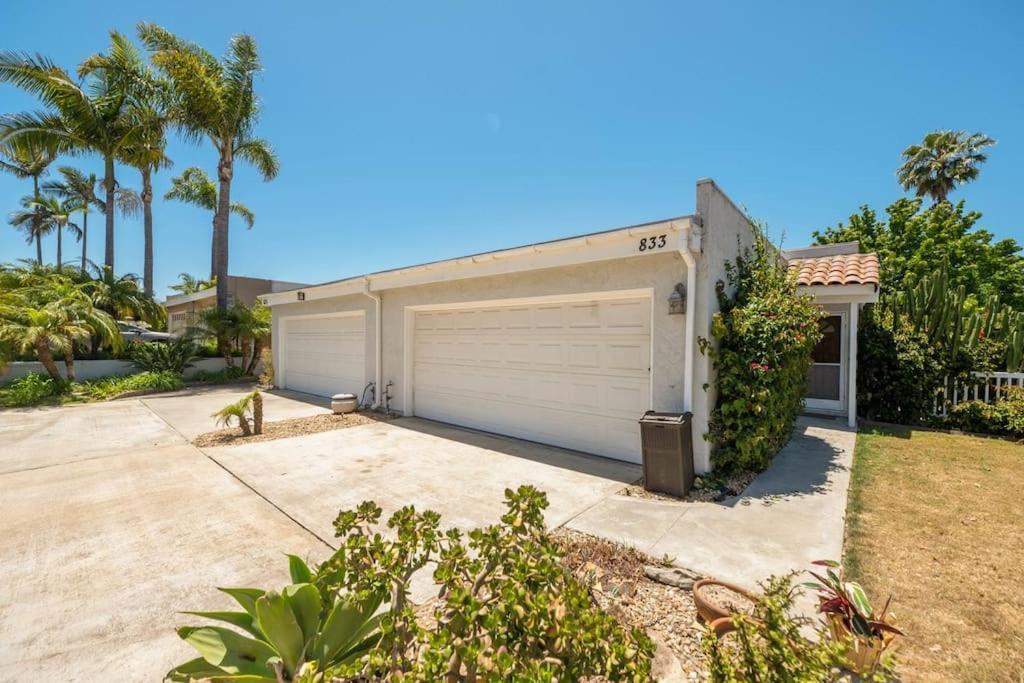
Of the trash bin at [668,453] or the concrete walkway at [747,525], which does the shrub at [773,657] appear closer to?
the concrete walkway at [747,525]

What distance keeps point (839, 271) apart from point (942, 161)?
22.0 m

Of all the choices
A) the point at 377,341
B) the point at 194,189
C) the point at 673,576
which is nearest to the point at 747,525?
the point at 673,576

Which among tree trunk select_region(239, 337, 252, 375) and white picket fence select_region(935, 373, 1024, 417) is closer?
white picket fence select_region(935, 373, 1024, 417)

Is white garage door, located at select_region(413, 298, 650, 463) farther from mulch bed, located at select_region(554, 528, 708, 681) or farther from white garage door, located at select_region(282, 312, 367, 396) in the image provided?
white garage door, located at select_region(282, 312, 367, 396)

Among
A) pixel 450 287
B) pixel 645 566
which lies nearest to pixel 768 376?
pixel 645 566

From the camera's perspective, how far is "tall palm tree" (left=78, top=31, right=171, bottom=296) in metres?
13.6

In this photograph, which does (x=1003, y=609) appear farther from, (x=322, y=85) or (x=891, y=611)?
(x=322, y=85)

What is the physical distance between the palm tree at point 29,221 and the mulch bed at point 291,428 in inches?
1049

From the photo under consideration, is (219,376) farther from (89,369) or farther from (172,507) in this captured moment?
(172,507)

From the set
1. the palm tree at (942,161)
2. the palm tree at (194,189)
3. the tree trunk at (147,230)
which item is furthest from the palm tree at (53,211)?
the palm tree at (942,161)

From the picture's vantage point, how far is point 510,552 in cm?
202

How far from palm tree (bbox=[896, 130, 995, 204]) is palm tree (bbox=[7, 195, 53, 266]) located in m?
47.2

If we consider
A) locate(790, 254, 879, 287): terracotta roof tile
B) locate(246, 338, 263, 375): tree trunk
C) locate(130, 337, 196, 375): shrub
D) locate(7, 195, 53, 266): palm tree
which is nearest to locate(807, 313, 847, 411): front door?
locate(790, 254, 879, 287): terracotta roof tile

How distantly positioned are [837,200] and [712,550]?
22.9 metres
